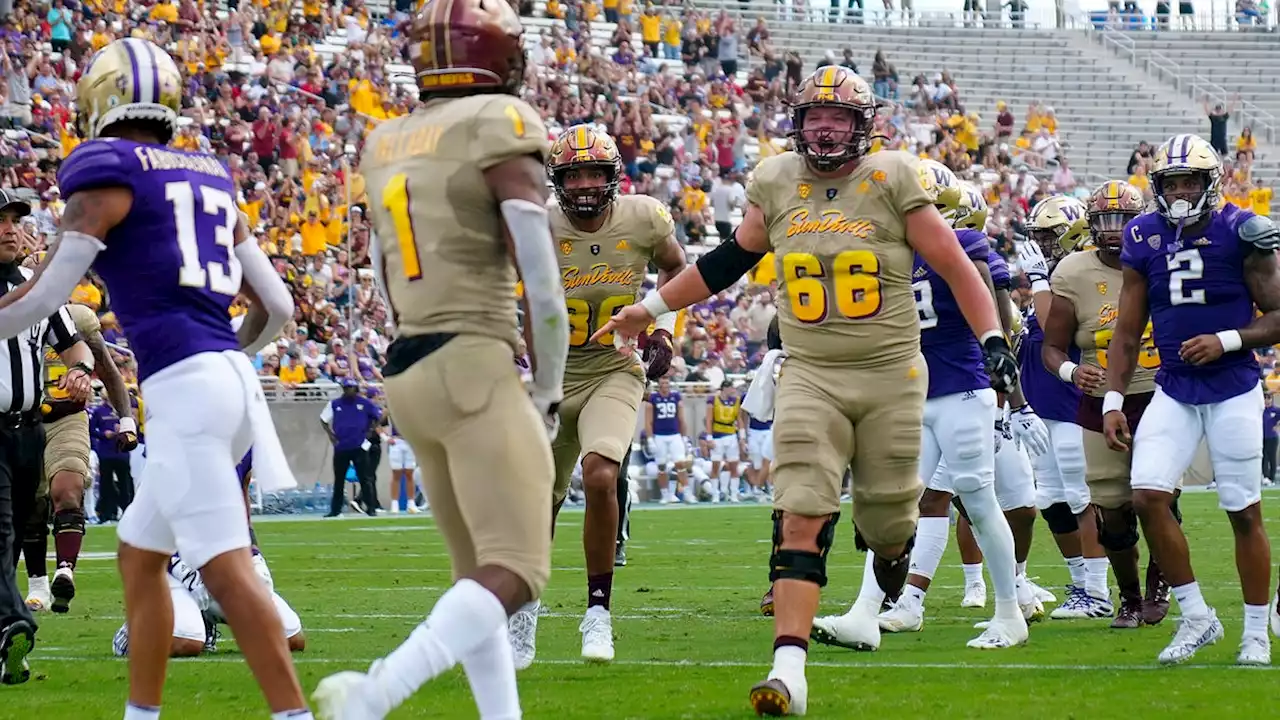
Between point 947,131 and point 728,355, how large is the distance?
10.3 meters

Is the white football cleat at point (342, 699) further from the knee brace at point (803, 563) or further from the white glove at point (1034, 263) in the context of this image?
the white glove at point (1034, 263)

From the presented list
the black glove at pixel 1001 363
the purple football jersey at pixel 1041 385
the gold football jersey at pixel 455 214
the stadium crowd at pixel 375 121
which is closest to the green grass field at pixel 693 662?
the black glove at pixel 1001 363

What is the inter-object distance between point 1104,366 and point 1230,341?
7.34 feet

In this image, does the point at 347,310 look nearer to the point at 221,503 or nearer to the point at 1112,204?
the point at 1112,204

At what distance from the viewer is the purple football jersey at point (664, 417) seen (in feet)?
82.9

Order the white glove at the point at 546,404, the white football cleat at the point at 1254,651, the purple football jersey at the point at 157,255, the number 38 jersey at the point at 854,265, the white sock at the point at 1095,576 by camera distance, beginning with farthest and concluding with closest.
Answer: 1. the white sock at the point at 1095,576
2. the white football cleat at the point at 1254,651
3. the number 38 jersey at the point at 854,265
4. the purple football jersey at the point at 157,255
5. the white glove at the point at 546,404

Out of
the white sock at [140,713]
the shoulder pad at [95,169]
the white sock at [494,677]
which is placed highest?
the shoulder pad at [95,169]

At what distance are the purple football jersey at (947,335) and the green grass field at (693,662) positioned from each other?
3.86 feet

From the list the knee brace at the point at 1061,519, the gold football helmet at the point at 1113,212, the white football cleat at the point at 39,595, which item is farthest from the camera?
the white football cleat at the point at 39,595

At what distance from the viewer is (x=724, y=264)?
7.20m

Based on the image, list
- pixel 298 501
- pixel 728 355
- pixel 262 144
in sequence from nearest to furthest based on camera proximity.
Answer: pixel 298 501
pixel 262 144
pixel 728 355

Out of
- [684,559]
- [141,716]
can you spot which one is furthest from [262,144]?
[141,716]

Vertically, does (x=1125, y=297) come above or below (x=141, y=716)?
above

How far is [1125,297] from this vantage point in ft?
26.8
